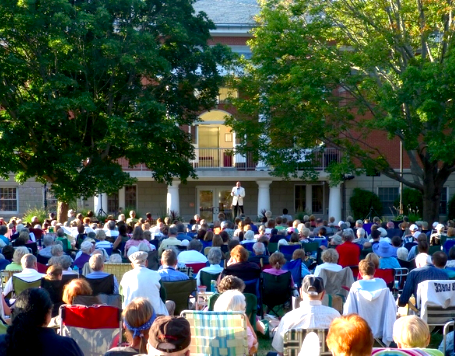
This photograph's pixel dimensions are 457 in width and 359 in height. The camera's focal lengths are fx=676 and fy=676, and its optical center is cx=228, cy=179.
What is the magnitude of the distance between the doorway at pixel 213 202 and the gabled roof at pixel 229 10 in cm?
851

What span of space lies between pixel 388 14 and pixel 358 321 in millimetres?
20300

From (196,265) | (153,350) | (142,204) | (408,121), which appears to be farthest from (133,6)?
(153,350)

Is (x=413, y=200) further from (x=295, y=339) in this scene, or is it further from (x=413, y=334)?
(x=413, y=334)

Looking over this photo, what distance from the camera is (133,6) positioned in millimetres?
21734

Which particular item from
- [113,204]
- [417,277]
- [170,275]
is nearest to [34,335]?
[170,275]

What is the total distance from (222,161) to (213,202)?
2.73 meters

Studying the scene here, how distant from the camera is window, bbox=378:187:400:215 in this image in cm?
3488

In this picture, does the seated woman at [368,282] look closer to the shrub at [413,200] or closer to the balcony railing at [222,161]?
the balcony railing at [222,161]

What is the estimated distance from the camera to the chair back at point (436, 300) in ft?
27.1

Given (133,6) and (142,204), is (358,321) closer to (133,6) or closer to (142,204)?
(133,6)

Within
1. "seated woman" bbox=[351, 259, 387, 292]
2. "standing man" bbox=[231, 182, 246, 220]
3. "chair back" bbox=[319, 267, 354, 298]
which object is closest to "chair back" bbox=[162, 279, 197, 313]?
"chair back" bbox=[319, 267, 354, 298]

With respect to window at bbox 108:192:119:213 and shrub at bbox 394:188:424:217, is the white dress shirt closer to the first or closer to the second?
shrub at bbox 394:188:424:217

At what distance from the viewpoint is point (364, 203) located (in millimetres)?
33281

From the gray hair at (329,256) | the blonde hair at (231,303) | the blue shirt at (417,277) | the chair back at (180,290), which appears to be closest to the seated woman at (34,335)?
the blonde hair at (231,303)
